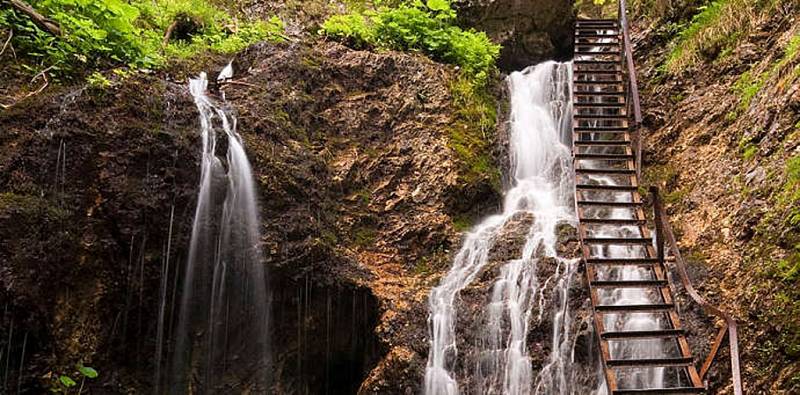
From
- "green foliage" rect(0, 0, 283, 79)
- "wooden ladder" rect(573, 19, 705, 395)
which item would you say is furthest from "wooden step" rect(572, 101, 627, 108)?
"green foliage" rect(0, 0, 283, 79)

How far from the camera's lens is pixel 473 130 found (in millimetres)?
9594

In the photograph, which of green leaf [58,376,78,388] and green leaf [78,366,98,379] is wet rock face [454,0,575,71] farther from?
green leaf [58,376,78,388]

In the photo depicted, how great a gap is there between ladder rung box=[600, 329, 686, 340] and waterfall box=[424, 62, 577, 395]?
2.91 feet

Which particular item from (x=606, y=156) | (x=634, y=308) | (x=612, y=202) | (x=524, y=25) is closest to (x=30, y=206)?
(x=634, y=308)

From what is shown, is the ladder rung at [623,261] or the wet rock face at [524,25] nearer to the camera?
the ladder rung at [623,261]

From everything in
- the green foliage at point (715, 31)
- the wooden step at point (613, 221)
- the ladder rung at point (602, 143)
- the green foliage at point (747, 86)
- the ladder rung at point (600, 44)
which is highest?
the ladder rung at point (600, 44)

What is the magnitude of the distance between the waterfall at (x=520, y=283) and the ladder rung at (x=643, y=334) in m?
0.89

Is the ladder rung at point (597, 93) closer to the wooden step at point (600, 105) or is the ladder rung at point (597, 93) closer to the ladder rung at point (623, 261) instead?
the wooden step at point (600, 105)

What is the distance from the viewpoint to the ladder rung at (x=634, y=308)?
5.81 metres

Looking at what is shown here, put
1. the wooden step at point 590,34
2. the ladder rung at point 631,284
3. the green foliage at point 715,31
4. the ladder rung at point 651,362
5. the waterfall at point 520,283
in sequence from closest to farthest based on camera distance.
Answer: the ladder rung at point 651,362, the ladder rung at point 631,284, the waterfall at point 520,283, the green foliage at point 715,31, the wooden step at point 590,34

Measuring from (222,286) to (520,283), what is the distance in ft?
12.9

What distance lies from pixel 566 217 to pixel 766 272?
3.16 m

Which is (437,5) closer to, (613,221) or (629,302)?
(613,221)

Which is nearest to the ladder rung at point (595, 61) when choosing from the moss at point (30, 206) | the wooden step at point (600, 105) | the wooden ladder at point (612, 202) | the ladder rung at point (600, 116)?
the wooden ladder at point (612, 202)
